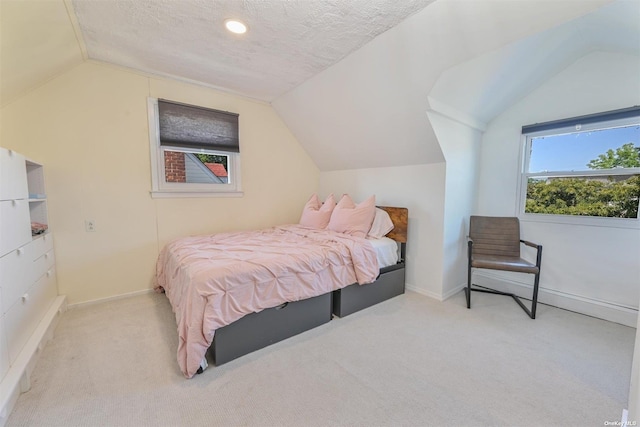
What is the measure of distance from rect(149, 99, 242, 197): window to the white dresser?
97 centimetres

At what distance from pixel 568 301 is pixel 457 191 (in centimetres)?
150

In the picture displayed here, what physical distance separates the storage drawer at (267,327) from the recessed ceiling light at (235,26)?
2098 mm

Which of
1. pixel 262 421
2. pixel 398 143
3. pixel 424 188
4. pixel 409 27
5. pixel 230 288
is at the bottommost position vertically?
pixel 262 421

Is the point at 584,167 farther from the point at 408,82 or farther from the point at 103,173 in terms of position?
the point at 103,173

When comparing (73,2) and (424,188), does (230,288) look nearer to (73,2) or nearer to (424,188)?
(73,2)

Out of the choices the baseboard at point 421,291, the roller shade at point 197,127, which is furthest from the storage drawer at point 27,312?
the baseboard at point 421,291

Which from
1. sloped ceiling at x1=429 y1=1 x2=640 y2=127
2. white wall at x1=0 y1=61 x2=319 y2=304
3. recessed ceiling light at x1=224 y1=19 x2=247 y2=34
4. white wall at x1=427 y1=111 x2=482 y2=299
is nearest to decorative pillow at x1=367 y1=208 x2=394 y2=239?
white wall at x1=427 y1=111 x2=482 y2=299

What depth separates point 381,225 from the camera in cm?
299

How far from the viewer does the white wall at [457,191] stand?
2.71m

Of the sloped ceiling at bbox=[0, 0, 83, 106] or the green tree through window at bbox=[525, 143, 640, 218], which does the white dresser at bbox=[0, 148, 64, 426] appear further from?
the green tree through window at bbox=[525, 143, 640, 218]

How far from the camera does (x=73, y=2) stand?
1.66m

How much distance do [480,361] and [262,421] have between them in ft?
4.88

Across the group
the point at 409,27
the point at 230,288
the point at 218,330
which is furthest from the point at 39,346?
the point at 409,27

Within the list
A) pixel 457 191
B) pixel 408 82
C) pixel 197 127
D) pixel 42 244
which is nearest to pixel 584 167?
pixel 457 191
